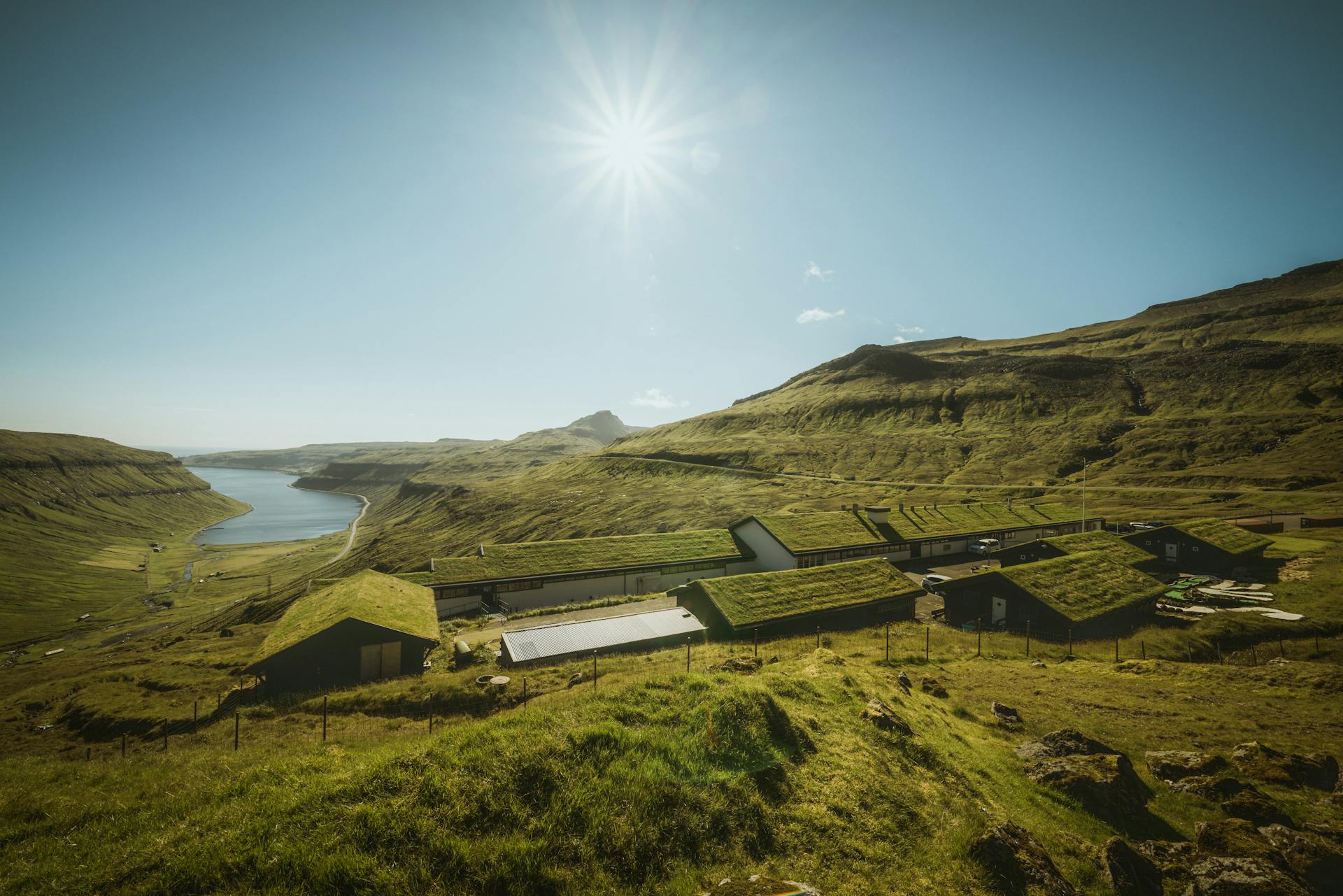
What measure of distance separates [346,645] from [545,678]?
14.4 meters

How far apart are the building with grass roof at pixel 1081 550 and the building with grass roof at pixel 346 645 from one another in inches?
2115

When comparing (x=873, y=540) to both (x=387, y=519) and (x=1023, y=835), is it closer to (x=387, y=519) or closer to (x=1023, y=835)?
(x=1023, y=835)

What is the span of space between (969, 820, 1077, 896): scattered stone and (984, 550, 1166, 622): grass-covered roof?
29800 millimetres

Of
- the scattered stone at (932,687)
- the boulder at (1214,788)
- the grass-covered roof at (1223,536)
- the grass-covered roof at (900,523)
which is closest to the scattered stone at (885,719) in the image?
the scattered stone at (932,687)

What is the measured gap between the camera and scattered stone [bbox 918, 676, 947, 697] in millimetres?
23578

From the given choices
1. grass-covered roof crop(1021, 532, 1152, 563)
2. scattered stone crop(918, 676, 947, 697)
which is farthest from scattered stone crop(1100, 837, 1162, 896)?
grass-covered roof crop(1021, 532, 1152, 563)

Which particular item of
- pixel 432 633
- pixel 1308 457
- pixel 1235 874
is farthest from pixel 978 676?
pixel 1308 457

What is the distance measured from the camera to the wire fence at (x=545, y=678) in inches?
876

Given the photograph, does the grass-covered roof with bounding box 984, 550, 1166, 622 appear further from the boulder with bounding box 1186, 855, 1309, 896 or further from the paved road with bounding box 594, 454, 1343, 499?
the paved road with bounding box 594, 454, 1343, 499

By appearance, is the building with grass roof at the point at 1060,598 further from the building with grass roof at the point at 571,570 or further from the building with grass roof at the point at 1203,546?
the building with grass roof at the point at 571,570

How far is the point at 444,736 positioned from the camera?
38.8 ft

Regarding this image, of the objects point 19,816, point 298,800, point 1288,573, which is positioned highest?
point 298,800

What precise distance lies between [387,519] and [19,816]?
21471 cm

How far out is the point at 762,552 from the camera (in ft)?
178
